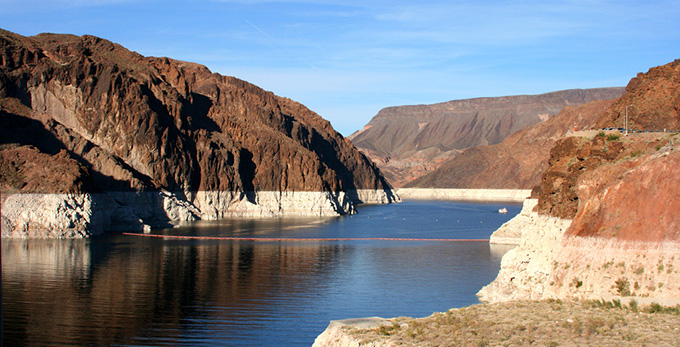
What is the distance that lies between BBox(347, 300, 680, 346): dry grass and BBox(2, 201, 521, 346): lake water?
11752 mm


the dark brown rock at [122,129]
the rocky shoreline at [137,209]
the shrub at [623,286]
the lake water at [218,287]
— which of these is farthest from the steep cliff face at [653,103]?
the dark brown rock at [122,129]

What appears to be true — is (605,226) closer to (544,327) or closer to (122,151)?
(544,327)

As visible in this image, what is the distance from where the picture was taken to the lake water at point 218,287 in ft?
114

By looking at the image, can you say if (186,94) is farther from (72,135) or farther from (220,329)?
(220,329)

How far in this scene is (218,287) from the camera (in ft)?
160

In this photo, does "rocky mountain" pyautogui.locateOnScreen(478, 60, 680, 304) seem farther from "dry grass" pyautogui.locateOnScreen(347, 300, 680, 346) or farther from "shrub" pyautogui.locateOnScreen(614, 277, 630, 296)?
"dry grass" pyautogui.locateOnScreen(347, 300, 680, 346)

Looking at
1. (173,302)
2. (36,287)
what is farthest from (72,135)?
(173,302)

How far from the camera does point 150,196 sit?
117 m

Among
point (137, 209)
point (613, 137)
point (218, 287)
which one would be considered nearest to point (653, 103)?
point (613, 137)

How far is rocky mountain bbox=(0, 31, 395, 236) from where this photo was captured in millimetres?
84938

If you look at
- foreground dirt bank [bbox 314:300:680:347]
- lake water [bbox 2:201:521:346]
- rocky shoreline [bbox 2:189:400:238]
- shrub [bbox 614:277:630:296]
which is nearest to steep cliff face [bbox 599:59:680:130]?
lake water [bbox 2:201:521:346]

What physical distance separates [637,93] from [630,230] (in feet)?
173

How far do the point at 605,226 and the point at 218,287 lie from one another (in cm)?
2990

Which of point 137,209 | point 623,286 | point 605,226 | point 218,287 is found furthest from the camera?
point 137,209
